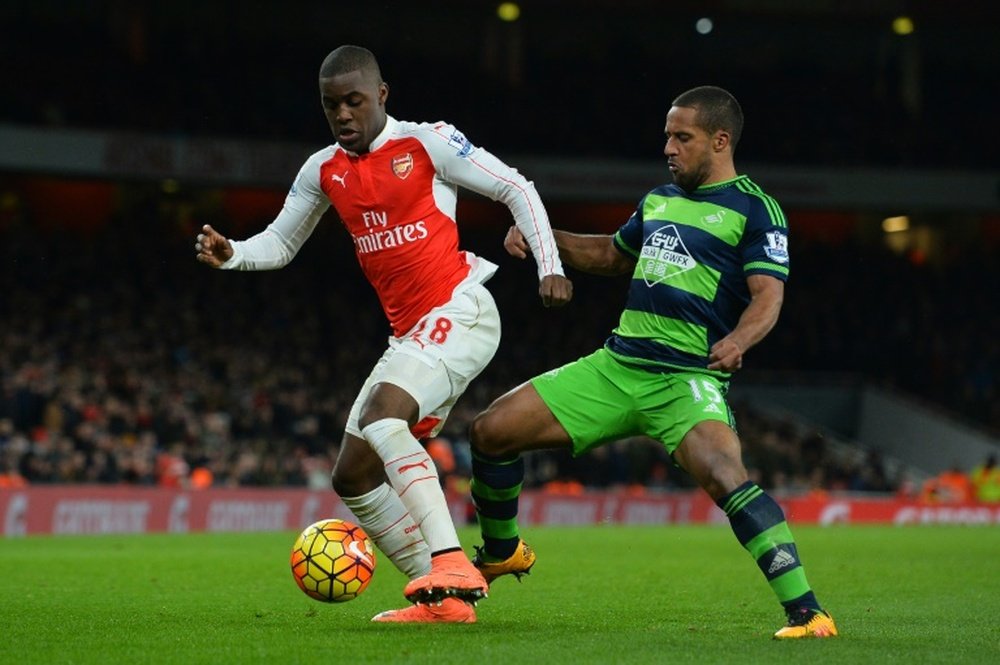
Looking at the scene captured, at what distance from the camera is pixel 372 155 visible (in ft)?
23.5

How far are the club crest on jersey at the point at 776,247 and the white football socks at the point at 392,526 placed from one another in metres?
2.05

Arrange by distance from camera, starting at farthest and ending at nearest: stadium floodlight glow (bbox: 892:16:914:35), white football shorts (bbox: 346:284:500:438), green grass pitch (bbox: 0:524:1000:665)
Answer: stadium floodlight glow (bbox: 892:16:914:35) < white football shorts (bbox: 346:284:500:438) < green grass pitch (bbox: 0:524:1000:665)

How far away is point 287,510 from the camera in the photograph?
21.6m

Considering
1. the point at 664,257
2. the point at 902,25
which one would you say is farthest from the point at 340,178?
the point at 902,25

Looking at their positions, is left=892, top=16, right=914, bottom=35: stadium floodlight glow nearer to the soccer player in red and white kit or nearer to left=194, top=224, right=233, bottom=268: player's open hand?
the soccer player in red and white kit

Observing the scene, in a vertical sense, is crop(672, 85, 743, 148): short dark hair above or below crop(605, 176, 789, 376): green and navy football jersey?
above

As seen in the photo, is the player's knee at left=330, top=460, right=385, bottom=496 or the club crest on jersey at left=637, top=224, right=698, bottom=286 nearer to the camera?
the club crest on jersey at left=637, top=224, right=698, bottom=286

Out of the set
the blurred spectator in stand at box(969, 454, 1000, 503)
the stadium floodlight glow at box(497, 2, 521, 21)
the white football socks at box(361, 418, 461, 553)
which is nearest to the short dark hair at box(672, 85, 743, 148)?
the white football socks at box(361, 418, 461, 553)

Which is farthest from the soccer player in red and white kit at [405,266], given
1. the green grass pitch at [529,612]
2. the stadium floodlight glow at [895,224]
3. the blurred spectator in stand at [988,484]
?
the stadium floodlight glow at [895,224]

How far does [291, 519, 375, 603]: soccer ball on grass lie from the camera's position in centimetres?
695

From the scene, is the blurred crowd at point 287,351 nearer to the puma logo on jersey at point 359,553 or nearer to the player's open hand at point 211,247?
the player's open hand at point 211,247

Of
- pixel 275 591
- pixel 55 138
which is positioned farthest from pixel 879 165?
pixel 275 591

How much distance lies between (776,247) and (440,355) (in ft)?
5.07

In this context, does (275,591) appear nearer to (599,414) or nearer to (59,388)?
(599,414)
